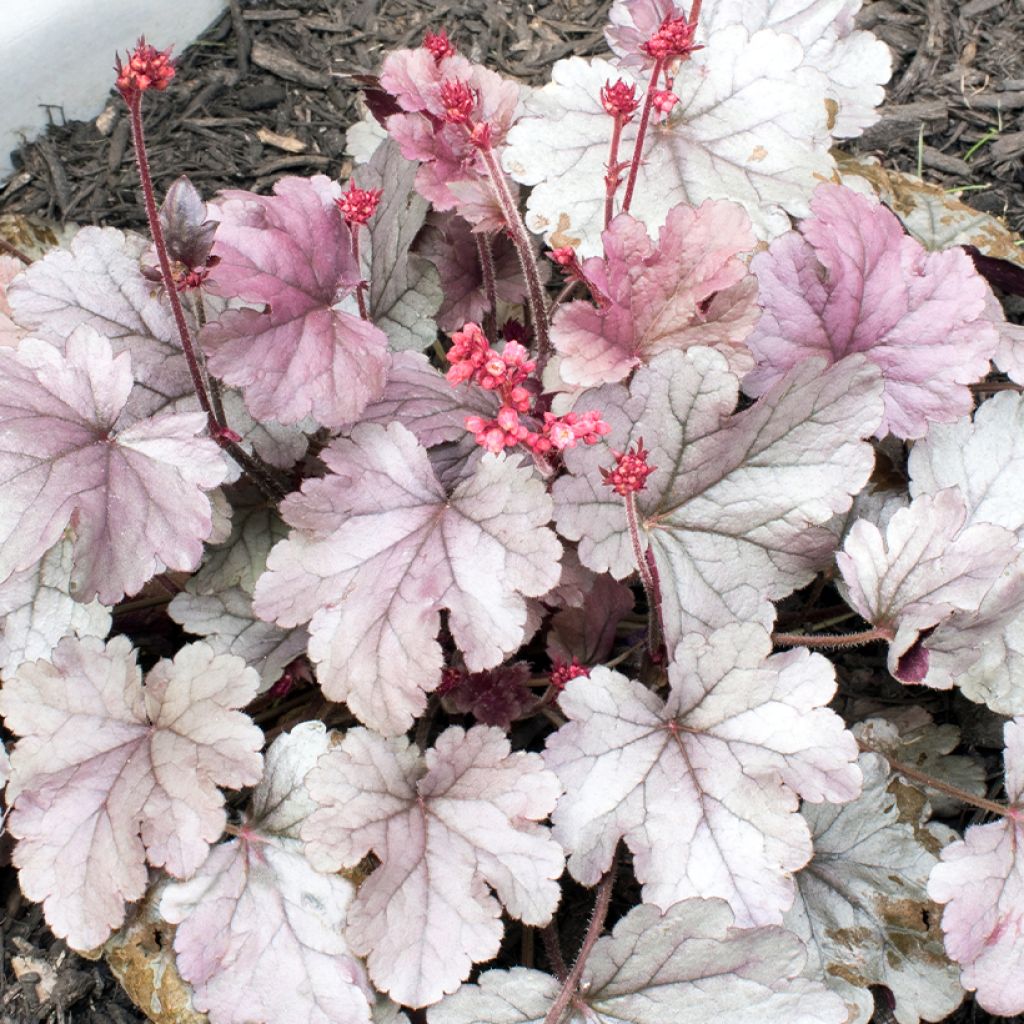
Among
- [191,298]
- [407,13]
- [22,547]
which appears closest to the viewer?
[22,547]

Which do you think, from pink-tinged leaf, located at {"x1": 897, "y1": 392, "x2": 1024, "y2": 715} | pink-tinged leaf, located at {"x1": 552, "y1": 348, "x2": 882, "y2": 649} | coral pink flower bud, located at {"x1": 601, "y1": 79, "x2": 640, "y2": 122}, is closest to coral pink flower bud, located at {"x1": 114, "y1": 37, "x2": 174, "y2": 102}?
coral pink flower bud, located at {"x1": 601, "y1": 79, "x2": 640, "y2": 122}

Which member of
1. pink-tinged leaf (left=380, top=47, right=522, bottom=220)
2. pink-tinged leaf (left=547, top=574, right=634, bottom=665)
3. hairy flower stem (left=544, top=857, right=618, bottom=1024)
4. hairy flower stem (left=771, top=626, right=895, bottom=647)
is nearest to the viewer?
hairy flower stem (left=544, top=857, right=618, bottom=1024)

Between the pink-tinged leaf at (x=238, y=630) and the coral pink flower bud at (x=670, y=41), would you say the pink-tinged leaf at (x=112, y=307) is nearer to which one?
the pink-tinged leaf at (x=238, y=630)

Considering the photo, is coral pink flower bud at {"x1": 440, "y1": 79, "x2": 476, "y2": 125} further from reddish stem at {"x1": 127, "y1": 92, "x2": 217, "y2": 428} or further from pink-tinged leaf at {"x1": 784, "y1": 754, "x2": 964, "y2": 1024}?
pink-tinged leaf at {"x1": 784, "y1": 754, "x2": 964, "y2": 1024}

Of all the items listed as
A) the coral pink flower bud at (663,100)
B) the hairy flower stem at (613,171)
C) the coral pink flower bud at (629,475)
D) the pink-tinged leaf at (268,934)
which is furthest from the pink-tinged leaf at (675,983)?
the coral pink flower bud at (663,100)

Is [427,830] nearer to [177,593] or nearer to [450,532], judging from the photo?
[450,532]

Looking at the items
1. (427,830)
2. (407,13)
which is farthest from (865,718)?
(407,13)

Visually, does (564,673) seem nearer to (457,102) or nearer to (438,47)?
(457,102)
